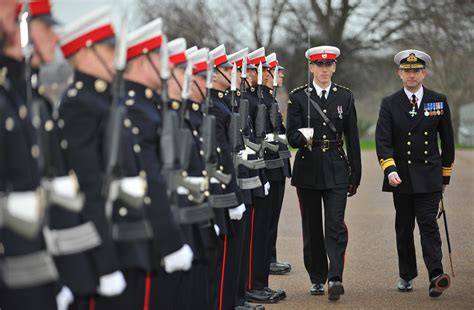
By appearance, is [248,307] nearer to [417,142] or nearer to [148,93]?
[417,142]

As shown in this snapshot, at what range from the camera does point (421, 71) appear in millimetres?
8742

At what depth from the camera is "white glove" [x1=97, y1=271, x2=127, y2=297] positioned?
14.5 feet

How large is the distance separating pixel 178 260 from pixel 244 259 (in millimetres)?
2633

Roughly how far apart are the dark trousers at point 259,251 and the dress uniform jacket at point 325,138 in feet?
1.50

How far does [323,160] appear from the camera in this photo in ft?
27.9

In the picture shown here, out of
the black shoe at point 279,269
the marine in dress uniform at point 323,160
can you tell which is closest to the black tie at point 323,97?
the marine in dress uniform at point 323,160

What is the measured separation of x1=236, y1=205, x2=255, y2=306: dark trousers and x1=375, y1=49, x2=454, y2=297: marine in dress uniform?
1320 mm

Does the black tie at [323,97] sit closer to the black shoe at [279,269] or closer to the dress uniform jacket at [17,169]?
the black shoe at [279,269]

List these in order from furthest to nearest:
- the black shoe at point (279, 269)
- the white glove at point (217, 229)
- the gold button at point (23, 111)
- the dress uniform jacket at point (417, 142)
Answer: the black shoe at point (279, 269) → the dress uniform jacket at point (417, 142) → the white glove at point (217, 229) → the gold button at point (23, 111)

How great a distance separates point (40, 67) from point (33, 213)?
2.21 feet

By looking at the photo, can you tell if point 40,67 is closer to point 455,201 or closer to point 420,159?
point 420,159

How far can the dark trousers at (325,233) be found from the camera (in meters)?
8.41

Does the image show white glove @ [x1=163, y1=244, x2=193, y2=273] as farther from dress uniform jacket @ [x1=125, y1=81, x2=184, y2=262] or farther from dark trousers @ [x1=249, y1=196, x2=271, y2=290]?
dark trousers @ [x1=249, y1=196, x2=271, y2=290]

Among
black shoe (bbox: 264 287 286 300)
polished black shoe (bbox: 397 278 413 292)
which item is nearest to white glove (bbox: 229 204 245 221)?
black shoe (bbox: 264 287 286 300)
